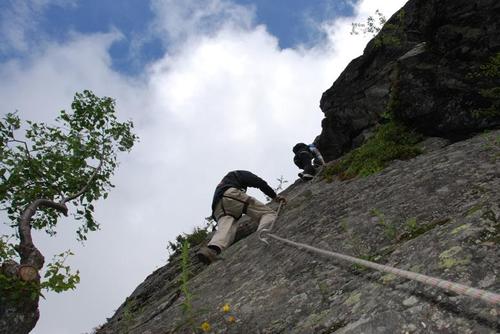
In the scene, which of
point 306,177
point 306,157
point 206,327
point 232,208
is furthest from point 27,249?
point 306,157

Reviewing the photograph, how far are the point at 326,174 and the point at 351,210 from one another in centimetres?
475

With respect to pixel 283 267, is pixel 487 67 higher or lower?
higher

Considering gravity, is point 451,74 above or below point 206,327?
above

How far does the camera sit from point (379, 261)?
4059 millimetres

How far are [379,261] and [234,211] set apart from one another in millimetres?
5573

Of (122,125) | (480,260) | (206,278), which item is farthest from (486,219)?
(122,125)

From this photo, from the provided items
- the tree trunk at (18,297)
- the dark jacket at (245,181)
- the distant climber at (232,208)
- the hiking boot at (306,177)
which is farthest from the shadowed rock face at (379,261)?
the hiking boot at (306,177)

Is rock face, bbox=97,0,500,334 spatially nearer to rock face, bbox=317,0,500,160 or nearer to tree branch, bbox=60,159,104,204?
rock face, bbox=317,0,500,160

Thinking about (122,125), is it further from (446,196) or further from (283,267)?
(446,196)

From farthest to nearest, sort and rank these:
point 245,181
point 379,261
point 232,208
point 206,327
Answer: point 245,181 → point 232,208 → point 206,327 → point 379,261

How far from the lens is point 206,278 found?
24.2ft

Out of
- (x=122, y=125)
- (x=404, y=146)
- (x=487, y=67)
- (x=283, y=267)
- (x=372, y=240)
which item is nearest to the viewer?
(x=372, y=240)

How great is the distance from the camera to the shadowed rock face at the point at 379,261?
2.91 metres

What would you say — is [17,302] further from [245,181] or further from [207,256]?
[245,181]
